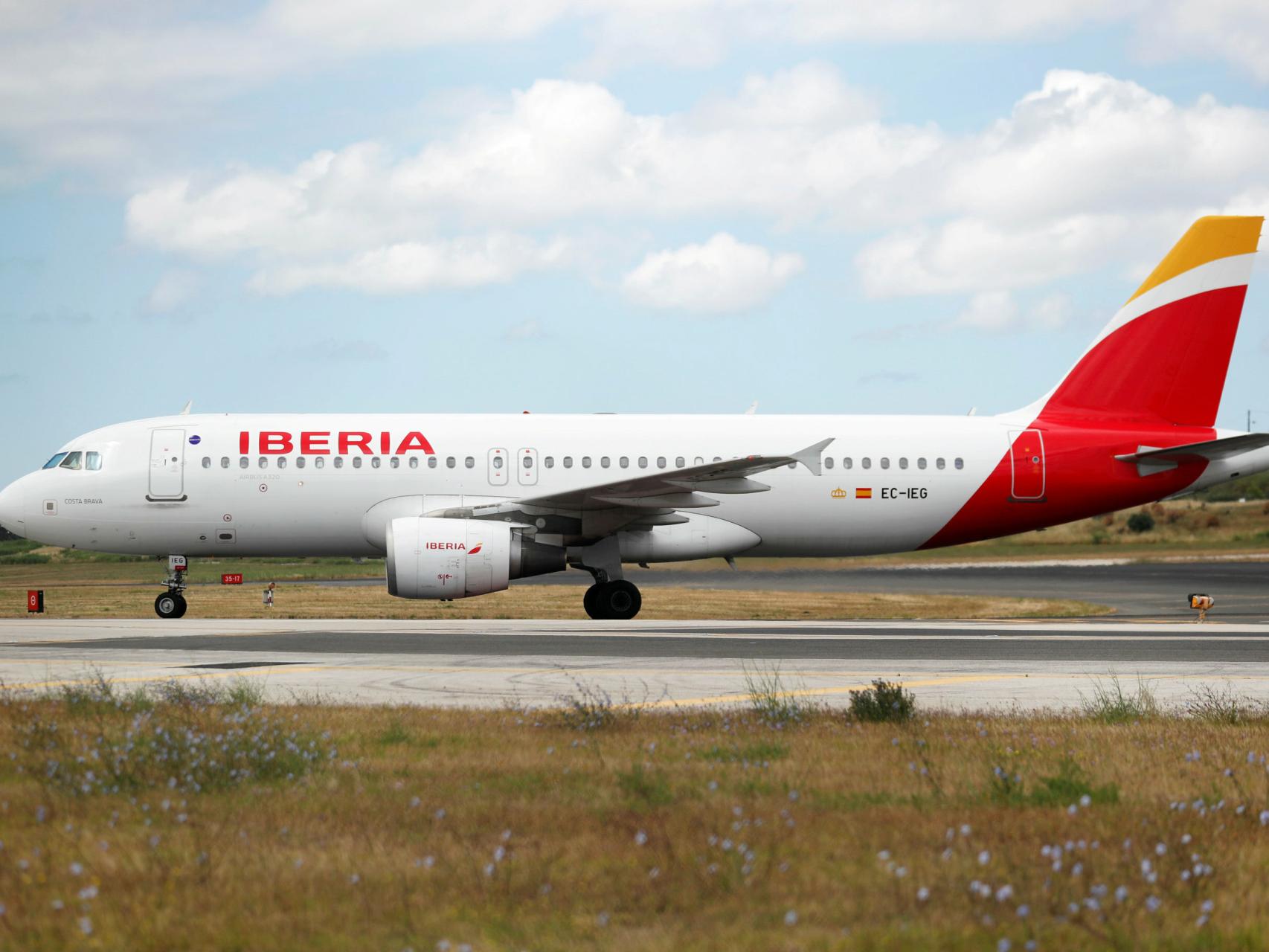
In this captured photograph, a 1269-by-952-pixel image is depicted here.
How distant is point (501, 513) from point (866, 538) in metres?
7.68

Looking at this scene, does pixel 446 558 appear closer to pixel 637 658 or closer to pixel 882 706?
pixel 637 658

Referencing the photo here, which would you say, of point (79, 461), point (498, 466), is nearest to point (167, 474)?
point (79, 461)

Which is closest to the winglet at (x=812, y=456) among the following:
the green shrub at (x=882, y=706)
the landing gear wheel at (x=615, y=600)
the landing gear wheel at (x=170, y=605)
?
the landing gear wheel at (x=615, y=600)

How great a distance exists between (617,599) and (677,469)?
3.34 meters

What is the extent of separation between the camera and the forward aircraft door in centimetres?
2478

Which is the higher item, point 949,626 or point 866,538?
point 866,538

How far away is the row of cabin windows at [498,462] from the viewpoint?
24547 millimetres

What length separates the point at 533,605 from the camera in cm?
3291

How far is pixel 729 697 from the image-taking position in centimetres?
1265

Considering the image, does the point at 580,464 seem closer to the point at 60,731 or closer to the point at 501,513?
the point at 501,513

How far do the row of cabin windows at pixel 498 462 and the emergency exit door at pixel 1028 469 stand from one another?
44.1 inches

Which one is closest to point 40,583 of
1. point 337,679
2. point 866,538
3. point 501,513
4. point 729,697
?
point 501,513

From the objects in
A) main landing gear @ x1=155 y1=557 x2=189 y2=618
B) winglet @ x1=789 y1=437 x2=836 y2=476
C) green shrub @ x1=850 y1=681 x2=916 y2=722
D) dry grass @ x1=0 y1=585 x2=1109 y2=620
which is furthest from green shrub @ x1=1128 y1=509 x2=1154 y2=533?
green shrub @ x1=850 y1=681 x2=916 y2=722

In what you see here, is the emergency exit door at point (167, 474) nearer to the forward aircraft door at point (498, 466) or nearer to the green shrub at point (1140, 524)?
the forward aircraft door at point (498, 466)
